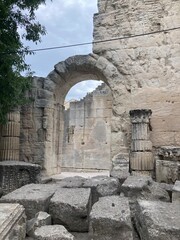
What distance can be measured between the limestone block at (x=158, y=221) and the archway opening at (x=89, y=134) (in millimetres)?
11266

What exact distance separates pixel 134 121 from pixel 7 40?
3.30 meters

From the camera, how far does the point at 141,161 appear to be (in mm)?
6180

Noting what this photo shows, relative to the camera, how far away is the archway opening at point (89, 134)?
46.4 feet

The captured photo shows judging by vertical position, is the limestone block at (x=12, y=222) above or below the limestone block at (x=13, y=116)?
below

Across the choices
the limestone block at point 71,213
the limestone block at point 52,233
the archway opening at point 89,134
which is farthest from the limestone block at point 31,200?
the archway opening at point 89,134

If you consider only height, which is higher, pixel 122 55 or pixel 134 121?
pixel 122 55

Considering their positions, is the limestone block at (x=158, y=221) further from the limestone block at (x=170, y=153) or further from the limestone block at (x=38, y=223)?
the limestone block at (x=170, y=153)

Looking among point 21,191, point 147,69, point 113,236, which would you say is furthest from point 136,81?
point 113,236

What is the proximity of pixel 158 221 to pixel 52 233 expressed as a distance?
2.83 ft

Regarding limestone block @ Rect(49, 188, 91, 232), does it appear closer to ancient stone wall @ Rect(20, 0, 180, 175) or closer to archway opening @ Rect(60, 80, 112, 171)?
ancient stone wall @ Rect(20, 0, 180, 175)

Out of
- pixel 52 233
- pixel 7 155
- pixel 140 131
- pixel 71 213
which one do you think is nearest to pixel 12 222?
pixel 52 233

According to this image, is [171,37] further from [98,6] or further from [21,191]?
[21,191]

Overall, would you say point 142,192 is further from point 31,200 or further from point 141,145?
point 141,145

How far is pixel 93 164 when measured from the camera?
46.6ft
